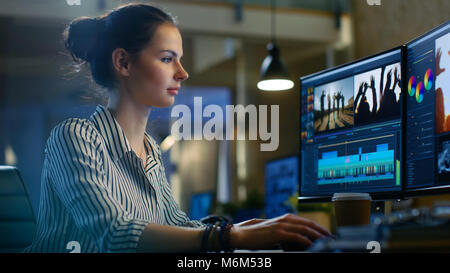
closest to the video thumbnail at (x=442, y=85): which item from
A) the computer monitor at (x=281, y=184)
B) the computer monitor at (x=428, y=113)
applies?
the computer monitor at (x=428, y=113)

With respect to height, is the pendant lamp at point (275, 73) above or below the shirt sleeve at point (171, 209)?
above

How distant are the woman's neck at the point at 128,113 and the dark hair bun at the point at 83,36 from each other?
110 mm

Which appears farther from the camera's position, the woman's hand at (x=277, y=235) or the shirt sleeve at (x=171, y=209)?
the shirt sleeve at (x=171, y=209)

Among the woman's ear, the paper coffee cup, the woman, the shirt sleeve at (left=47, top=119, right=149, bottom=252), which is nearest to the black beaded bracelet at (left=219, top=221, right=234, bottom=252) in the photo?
the woman

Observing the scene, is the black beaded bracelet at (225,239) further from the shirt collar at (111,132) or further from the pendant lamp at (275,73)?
the pendant lamp at (275,73)

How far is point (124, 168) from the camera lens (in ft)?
3.43

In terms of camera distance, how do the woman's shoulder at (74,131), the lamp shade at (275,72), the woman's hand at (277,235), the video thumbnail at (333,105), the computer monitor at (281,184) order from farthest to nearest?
1. the lamp shade at (275,72)
2. the computer monitor at (281,184)
3. the video thumbnail at (333,105)
4. the woman's shoulder at (74,131)
5. the woman's hand at (277,235)

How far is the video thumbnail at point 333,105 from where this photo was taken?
128 cm

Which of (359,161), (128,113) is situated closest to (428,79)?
(359,161)

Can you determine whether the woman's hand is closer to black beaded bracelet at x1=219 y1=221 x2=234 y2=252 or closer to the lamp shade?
black beaded bracelet at x1=219 y1=221 x2=234 y2=252

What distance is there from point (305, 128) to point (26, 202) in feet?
2.33

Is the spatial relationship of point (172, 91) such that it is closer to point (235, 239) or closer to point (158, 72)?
point (158, 72)

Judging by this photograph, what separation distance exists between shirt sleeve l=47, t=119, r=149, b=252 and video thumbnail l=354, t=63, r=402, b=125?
594 millimetres

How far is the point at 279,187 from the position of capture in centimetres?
297
